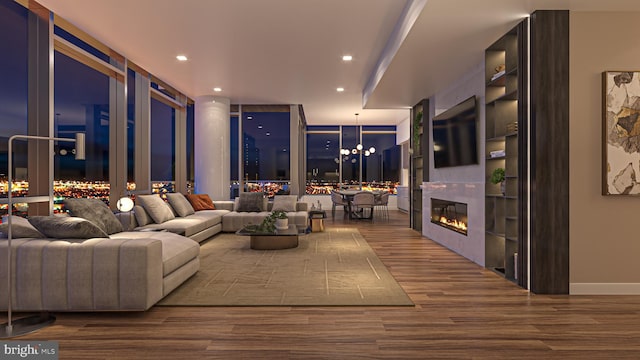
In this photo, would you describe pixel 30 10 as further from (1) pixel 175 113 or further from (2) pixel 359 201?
(2) pixel 359 201

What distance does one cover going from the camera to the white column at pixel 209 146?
29.9 feet

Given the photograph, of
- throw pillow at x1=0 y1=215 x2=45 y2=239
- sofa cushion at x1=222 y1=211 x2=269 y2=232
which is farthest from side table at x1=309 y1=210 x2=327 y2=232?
throw pillow at x1=0 y1=215 x2=45 y2=239

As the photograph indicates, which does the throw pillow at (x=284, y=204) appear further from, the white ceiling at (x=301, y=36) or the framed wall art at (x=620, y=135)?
the framed wall art at (x=620, y=135)

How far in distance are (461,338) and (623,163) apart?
258 cm

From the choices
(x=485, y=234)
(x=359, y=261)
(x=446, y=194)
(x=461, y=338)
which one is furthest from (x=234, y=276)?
(x=446, y=194)

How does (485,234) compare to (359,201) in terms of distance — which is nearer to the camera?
(485,234)

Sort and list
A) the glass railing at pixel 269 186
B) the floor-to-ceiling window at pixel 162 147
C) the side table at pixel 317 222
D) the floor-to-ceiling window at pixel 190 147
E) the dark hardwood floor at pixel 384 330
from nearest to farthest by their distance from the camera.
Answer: the dark hardwood floor at pixel 384 330, the floor-to-ceiling window at pixel 162 147, the side table at pixel 317 222, the floor-to-ceiling window at pixel 190 147, the glass railing at pixel 269 186

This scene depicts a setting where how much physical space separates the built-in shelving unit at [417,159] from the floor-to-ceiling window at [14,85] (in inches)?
258

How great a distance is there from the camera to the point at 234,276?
434 centimetres

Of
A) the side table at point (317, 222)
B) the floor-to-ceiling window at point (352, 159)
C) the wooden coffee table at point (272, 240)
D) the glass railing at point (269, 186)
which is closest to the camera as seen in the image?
→ the wooden coffee table at point (272, 240)

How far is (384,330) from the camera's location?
112 inches

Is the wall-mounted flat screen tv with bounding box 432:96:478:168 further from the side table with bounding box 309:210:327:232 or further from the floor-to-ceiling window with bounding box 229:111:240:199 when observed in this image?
the floor-to-ceiling window with bounding box 229:111:240:199

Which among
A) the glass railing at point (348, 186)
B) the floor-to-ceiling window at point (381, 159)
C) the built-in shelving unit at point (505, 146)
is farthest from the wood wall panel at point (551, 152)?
the floor-to-ceiling window at point (381, 159)

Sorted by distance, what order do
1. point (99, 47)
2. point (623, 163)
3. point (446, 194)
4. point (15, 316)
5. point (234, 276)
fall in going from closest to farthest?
point (15, 316) < point (623, 163) < point (234, 276) < point (99, 47) < point (446, 194)
